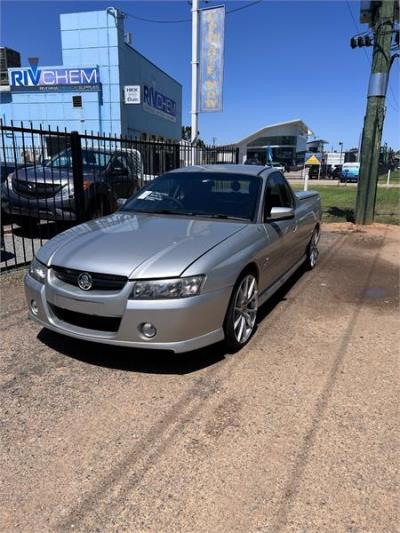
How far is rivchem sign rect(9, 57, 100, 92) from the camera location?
19.0 metres

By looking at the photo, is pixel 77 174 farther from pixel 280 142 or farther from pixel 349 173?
pixel 280 142

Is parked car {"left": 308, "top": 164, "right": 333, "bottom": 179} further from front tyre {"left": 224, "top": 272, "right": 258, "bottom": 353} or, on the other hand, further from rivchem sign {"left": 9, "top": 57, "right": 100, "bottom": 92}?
front tyre {"left": 224, "top": 272, "right": 258, "bottom": 353}

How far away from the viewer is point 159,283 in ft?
10.5

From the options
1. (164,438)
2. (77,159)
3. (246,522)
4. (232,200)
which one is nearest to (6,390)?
(164,438)

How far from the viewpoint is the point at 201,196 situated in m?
4.80

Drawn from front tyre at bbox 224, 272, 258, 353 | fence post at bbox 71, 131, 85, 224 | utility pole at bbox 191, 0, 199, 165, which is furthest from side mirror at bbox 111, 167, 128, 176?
front tyre at bbox 224, 272, 258, 353

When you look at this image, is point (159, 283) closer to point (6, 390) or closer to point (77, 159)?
point (6, 390)

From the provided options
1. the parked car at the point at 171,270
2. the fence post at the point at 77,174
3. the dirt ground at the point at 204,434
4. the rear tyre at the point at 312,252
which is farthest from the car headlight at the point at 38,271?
the rear tyre at the point at 312,252

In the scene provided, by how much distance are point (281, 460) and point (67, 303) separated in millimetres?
1895

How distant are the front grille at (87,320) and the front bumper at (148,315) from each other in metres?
0.03

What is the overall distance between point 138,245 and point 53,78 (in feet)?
61.0

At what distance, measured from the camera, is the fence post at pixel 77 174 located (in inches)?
275

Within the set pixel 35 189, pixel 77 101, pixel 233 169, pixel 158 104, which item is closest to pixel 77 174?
pixel 35 189

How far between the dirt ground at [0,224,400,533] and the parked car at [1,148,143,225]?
3.72 metres
